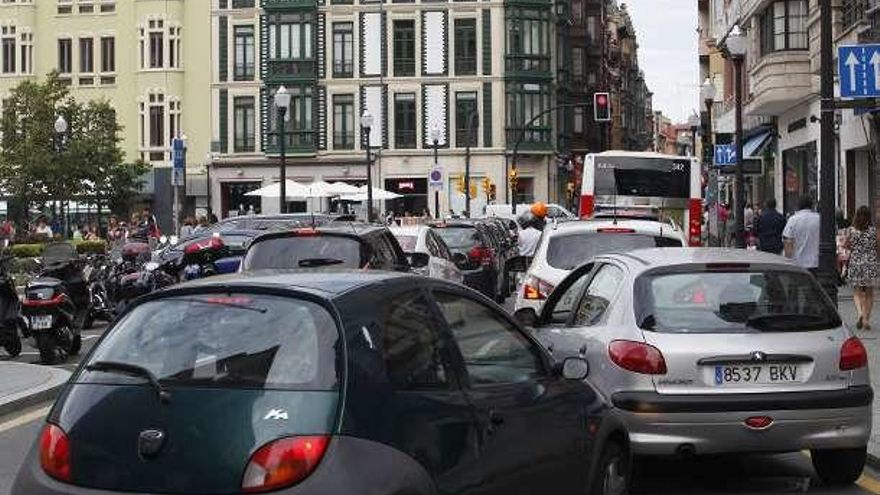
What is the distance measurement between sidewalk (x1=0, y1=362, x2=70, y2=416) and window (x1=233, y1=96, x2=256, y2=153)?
50.3 metres

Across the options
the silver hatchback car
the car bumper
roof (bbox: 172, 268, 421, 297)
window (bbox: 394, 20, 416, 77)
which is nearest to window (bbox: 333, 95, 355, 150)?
window (bbox: 394, 20, 416, 77)

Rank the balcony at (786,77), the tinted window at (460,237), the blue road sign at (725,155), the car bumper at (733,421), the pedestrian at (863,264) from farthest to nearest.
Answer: the blue road sign at (725,155), the balcony at (786,77), the tinted window at (460,237), the pedestrian at (863,264), the car bumper at (733,421)

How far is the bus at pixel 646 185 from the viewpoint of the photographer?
88.2 ft

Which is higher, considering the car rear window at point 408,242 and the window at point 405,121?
the window at point 405,121

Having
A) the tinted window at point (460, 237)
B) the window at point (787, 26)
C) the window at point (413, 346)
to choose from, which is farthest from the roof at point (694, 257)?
the window at point (787, 26)

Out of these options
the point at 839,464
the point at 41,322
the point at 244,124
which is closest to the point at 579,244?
the point at 839,464

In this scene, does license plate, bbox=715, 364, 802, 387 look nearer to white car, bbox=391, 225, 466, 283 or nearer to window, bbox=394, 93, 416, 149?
white car, bbox=391, 225, 466, 283

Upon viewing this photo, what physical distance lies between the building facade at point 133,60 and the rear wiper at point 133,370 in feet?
196

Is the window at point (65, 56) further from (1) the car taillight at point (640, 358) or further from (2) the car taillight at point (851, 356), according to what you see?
(2) the car taillight at point (851, 356)

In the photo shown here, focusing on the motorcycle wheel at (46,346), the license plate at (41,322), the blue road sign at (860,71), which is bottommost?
the motorcycle wheel at (46,346)

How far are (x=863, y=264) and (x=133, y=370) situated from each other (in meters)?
14.4

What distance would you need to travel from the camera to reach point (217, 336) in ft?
16.6

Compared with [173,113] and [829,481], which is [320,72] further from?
[829,481]

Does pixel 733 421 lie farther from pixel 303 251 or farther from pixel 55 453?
pixel 303 251
